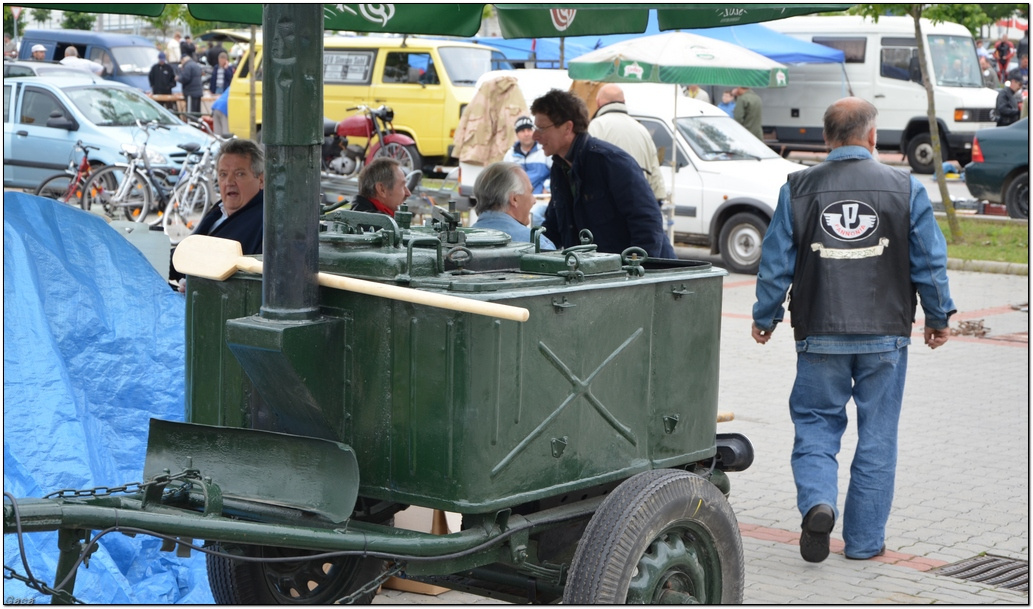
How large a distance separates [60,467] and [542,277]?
217 cm

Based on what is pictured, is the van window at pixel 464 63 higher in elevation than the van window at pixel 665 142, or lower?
higher

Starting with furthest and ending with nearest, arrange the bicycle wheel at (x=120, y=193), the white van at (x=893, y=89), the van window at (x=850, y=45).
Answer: the van window at (x=850, y=45)
the white van at (x=893, y=89)
the bicycle wheel at (x=120, y=193)

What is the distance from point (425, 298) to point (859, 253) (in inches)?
100

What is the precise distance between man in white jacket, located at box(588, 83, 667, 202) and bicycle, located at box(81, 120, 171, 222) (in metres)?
6.76

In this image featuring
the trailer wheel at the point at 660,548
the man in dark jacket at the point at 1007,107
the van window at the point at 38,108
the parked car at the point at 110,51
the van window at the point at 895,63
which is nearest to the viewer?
the trailer wheel at the point at 660,548

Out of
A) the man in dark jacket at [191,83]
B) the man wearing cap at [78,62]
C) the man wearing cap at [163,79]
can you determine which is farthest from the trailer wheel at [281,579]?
the man wearing cap at [163,79]

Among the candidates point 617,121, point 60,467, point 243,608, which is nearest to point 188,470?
point 243,608

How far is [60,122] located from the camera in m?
16.6

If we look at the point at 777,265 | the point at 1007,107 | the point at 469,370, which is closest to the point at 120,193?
the point at 777,265

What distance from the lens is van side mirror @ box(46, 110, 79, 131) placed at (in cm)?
1658

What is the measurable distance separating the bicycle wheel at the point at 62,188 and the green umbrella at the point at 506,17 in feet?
30.4

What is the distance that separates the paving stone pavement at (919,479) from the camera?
16.2 ft

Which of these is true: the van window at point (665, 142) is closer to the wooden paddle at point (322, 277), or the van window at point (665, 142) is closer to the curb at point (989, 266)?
the curb at point (989, 266)

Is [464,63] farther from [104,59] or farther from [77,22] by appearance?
[77,22]
